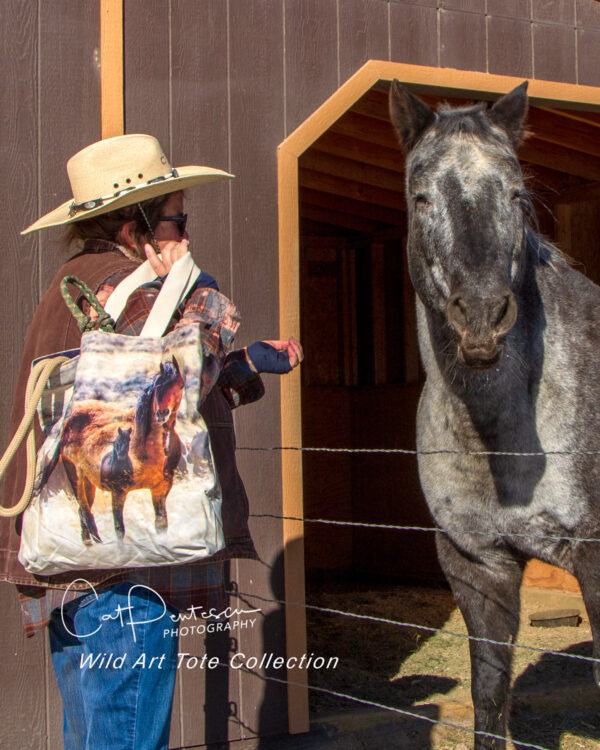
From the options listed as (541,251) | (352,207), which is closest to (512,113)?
(541,251)

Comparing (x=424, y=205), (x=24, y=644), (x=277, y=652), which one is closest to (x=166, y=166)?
(x=424, y=205)

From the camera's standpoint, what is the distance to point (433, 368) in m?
3.08

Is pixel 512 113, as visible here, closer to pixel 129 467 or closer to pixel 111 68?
pixel 111 68

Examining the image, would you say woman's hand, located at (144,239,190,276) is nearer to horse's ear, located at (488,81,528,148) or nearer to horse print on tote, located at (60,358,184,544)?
horse print on tote, located at (60,358,184,544)

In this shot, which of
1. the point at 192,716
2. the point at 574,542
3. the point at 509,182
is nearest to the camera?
the point at 509,182

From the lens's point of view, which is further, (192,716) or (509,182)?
(192,716)

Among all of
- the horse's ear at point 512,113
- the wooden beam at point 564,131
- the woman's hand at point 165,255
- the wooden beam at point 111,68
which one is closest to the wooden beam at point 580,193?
the wooden beam at point 564,131

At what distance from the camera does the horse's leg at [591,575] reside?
2703 millimetres

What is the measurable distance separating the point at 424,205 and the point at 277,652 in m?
2.00

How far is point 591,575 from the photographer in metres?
2.71

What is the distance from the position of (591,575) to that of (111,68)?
2.62 metres

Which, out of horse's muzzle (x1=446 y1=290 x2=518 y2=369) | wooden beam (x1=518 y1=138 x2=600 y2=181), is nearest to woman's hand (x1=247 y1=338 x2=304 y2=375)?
horse's muzzle (x1=446 y1=290 x2=518 y2=369)

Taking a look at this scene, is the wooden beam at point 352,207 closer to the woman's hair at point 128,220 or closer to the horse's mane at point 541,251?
the horse's mane at point 541,251

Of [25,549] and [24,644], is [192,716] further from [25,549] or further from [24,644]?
[25,549]
